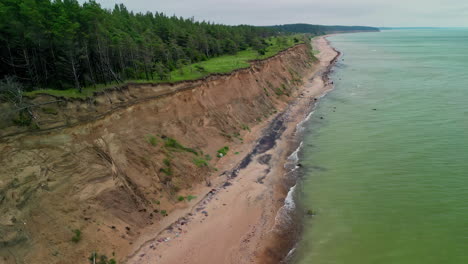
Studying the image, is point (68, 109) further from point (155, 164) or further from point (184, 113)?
point (184, 113)

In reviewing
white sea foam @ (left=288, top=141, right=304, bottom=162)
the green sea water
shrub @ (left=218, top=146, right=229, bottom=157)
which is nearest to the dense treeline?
shrub @ (left=218, top=146, right=229, bottom=157)

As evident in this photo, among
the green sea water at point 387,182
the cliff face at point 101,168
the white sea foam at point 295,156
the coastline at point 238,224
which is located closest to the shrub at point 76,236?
the cliff face at point 101,168

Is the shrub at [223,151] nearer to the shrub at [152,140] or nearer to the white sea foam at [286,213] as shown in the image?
the shrub at [152,140]

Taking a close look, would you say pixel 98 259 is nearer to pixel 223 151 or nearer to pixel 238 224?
pixel 238 224

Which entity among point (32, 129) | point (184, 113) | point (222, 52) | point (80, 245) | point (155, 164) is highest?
point (222, 52)

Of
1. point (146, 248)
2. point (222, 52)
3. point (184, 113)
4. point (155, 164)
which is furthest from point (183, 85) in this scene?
point (222, 52)

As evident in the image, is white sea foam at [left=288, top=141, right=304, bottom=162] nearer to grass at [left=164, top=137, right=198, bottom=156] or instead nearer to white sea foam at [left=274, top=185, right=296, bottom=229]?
white sea foam at [left=274, top=185, right=296, bottom=229]

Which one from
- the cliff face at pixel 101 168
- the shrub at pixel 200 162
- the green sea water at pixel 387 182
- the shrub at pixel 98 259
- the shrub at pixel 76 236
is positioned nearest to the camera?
the cliff face at pixel 101 168

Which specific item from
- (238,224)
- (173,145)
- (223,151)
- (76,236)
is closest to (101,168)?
(76,236)
